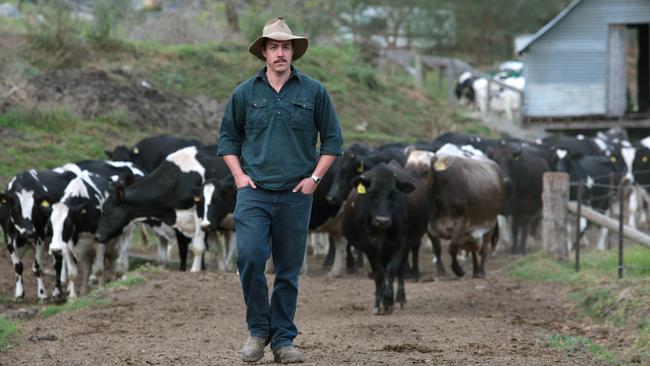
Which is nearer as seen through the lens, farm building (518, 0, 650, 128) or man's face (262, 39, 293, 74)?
man's face (262, 39, 293, 74)

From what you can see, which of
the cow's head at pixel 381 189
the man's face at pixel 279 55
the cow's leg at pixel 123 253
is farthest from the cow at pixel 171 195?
the man's face at pixel 279 55

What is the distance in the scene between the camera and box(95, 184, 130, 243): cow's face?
17.5 meters

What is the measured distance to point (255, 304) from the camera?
8.74 metres

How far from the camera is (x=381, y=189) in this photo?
516 inches

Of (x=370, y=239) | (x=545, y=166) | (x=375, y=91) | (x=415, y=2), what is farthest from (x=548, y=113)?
(x=370, y=239)

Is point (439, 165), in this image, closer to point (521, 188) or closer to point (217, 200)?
point (217, 200)

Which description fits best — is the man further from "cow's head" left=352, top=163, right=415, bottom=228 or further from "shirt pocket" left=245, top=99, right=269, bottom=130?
"cow's head" left=352, top=163, right=415, bottom=228

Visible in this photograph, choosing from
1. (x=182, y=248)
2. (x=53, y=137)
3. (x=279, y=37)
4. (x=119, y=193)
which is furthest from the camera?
(x=53, y=137)

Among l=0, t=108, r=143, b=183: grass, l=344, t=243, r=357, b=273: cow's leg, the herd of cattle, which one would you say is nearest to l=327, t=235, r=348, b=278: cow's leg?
the herd of cattle

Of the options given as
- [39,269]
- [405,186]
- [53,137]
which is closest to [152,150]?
[53,137]

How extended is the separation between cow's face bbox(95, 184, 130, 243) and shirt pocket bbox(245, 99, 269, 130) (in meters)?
9.25

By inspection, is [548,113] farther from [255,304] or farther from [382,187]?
[255,304]

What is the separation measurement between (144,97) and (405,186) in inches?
679

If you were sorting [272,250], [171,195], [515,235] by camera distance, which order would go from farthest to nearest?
[515,235] → [171,195] → [272,250]
